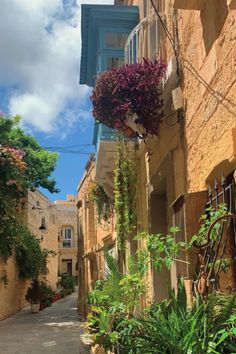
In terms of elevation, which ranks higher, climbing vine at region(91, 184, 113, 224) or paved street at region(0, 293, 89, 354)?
climbing vine at region(91, 184, 113, 224)

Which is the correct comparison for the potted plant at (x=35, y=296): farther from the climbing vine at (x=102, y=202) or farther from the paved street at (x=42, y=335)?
the climbing vine at (x=102, y=202)

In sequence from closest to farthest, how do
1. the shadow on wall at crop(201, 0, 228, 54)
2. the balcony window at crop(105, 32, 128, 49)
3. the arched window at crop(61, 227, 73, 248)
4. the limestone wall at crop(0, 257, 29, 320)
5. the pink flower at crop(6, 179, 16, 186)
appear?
the shadow on wall at crop(201, 0, 228, 54) → the balcony window at crop(105, 32, 128, 49) → the pink flower at crop(6, 179, 16, 186) → the limestone wall at crop(0, 257, 29, 320) → the arched window at crop(61, 227, 73, 248)

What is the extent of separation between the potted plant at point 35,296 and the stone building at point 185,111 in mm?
15252

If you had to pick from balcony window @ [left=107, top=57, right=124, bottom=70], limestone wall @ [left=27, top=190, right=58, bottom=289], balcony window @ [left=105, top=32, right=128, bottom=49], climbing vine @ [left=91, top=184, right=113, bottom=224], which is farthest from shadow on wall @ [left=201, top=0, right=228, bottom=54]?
limestone wall @ [left=27, top=190, right=58, bottom=289]

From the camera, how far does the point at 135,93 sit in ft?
19.8

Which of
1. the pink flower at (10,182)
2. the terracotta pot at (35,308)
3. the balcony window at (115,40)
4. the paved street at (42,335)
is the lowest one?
the paved street at (42,335)

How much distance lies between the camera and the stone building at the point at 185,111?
415cm

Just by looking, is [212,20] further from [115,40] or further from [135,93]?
[115,40]

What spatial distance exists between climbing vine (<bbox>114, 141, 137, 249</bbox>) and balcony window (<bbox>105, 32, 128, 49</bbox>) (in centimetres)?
226

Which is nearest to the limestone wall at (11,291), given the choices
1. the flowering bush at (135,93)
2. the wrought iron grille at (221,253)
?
the flowering bush at (135,93)

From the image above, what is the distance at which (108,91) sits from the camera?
6.29 metres

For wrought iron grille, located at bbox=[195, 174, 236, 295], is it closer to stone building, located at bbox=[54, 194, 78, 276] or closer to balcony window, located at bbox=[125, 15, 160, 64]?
balcony window, located at bbox=[125, 15, 160, 64]

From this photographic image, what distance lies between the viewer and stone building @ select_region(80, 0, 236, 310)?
163 inches

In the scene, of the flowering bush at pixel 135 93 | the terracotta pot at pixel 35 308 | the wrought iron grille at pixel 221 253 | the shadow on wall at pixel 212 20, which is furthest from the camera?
the terracotta pot at pixel 35 308
